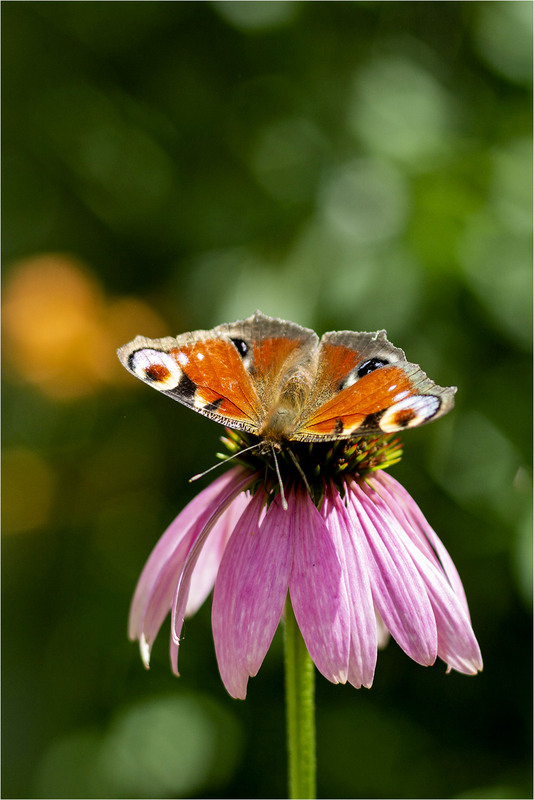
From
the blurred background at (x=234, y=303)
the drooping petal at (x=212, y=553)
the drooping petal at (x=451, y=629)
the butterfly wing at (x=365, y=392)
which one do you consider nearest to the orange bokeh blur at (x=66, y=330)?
the blurred background at (x=234, y=303)

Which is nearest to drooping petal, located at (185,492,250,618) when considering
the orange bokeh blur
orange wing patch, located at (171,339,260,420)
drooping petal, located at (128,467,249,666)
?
drooping petal, located at (128,467,249,666)

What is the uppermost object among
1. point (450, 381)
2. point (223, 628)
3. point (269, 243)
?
point (269, 243)

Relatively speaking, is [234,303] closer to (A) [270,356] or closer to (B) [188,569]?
(A) [270,356]

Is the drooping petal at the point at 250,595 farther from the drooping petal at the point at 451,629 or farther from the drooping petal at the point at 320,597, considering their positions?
the drooping petal at the point at 451,629

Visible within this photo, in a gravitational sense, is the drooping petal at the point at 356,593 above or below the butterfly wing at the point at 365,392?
below

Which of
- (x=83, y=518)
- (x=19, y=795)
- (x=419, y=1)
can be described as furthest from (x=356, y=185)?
(x=19, y=795)

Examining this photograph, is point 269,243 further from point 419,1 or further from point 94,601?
point 94,601

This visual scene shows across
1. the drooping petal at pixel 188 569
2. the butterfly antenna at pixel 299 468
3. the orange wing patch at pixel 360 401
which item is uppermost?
the orange wing patch at pixel 360 401
